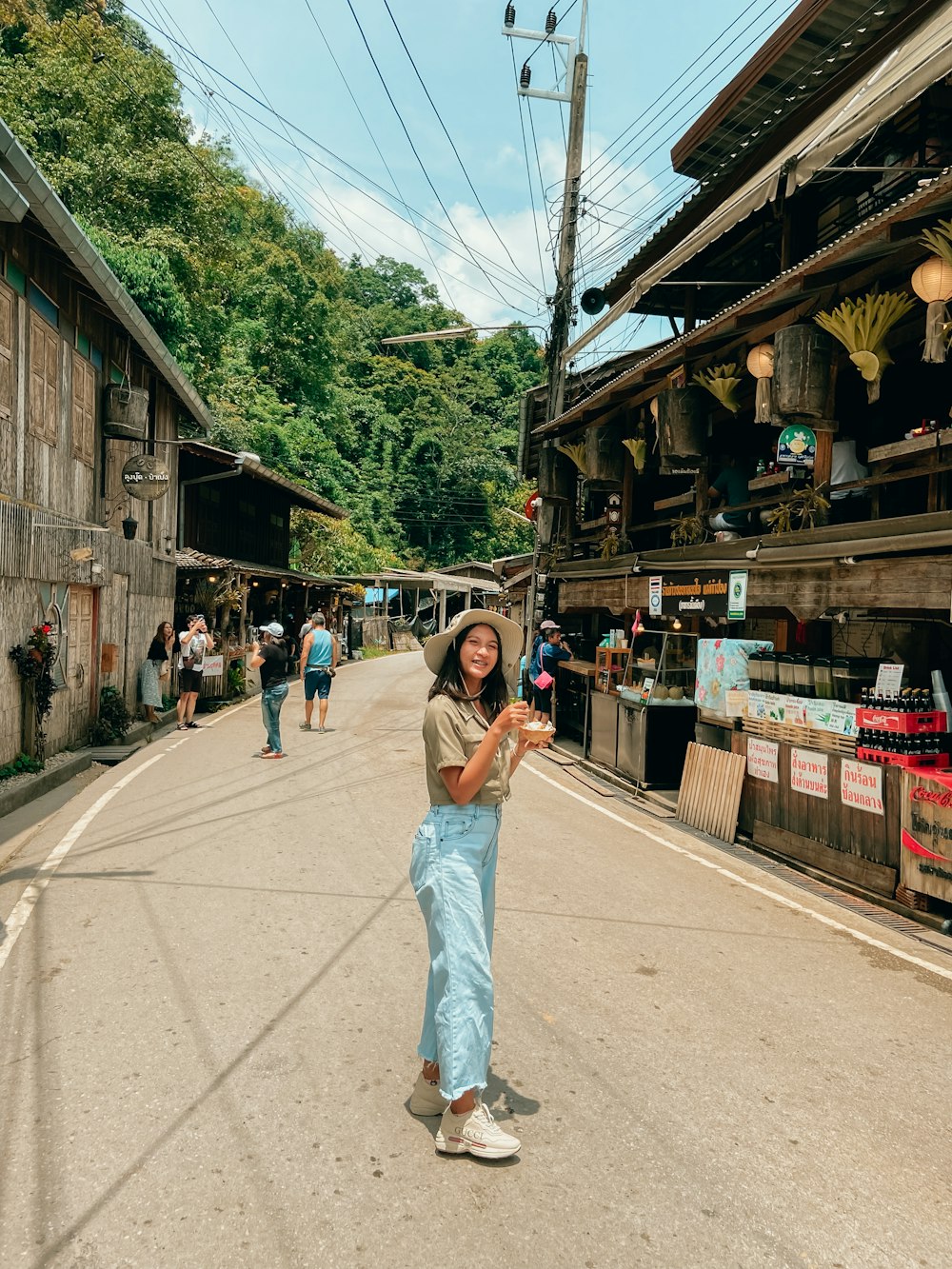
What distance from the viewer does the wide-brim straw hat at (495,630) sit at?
356cm

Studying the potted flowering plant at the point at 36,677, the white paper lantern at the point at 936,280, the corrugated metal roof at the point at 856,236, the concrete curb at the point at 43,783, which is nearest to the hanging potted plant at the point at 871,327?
the corrugated metal roof at the point at 856,236

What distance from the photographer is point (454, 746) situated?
337cm

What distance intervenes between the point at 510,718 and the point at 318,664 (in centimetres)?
1167

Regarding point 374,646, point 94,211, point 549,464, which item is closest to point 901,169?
point 549,464

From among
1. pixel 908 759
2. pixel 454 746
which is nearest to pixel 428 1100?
pixel 454 746

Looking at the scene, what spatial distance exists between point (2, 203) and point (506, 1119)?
353 inches

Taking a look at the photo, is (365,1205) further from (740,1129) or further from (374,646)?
(374,646)

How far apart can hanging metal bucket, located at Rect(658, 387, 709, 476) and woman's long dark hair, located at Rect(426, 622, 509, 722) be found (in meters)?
7.75

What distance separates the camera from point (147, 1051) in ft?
13.0

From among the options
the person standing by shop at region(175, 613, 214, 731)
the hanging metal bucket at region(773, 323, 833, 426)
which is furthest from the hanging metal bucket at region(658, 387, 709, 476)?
the person standing by shop at region(175, 613, 214, 731)

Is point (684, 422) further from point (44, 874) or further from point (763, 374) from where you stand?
point (44, 874)

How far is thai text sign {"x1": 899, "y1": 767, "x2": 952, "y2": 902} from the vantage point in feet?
21.4

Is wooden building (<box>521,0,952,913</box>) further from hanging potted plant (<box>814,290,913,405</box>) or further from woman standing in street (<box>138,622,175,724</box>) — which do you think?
woman standing in street (<box>138,622,175,724</box>)

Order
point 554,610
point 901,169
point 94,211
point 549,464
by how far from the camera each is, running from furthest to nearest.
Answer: point 94,211 → point 554,610 → point 549,464 → point 901,169
